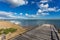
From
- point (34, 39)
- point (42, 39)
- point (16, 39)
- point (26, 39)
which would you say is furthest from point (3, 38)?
point (42, 39)

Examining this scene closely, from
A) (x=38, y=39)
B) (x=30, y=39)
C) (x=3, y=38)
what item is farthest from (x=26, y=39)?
(x=3, y=38)

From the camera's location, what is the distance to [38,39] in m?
3.85

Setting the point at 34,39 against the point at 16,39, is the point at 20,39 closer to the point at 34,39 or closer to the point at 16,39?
the point at 16,39

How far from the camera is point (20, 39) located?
379 cm

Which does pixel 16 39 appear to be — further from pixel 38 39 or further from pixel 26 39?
pixel 38 39

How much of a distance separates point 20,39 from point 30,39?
1.00 ft

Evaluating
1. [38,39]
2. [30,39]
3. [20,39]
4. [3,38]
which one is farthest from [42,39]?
[3,38]

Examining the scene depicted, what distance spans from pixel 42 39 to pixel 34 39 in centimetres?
25

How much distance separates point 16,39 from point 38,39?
0.67m

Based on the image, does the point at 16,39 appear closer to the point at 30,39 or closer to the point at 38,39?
the point at 30,39

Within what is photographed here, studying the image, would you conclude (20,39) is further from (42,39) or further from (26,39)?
(42,39)

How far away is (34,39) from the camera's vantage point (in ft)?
12.6

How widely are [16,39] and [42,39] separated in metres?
0.79

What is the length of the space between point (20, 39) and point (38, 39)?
21.5 inches
